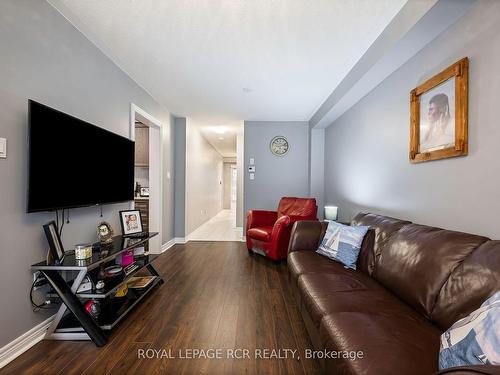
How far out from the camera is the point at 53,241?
160 cm

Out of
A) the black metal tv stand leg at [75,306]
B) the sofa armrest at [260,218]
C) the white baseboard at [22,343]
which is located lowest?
the white baseboard at [22,343]

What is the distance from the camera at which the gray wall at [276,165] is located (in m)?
4.63

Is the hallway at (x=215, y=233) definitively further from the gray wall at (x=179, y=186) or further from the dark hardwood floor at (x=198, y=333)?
the dark hardwood floor at (x=198, y=333)

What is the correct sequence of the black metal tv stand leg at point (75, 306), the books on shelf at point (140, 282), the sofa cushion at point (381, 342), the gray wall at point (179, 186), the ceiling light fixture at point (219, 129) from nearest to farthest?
the sofa cushion at point (381, 342) → the black metal tv stand leg at point (75, 306) → the books on shelf at point (140, 282) → the gray wall at point (179, 186) → the ceiling light fixture at point (219, 129)

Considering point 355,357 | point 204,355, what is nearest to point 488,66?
point 355,357

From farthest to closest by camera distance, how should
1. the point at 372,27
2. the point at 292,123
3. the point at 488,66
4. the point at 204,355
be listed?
the point at 292,123 → the point at 372,27 → the point at 204,355 → the point at 488,66

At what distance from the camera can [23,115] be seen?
1.53 meters

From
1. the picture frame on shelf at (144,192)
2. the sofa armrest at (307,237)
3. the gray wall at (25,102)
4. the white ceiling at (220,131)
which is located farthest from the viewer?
the white ceiling at (220,131)

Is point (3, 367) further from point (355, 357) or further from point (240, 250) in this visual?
point (240, 250)

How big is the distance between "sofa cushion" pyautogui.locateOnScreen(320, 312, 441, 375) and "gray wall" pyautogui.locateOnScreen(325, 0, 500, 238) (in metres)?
0.80

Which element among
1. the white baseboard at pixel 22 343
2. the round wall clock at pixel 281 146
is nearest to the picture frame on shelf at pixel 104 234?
the white baseboard at pixel 22 343

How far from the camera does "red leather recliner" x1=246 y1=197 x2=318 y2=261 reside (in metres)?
3.17

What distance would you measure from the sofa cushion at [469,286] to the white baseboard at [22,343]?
8.23ft

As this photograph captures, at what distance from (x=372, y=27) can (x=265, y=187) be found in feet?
10.4
